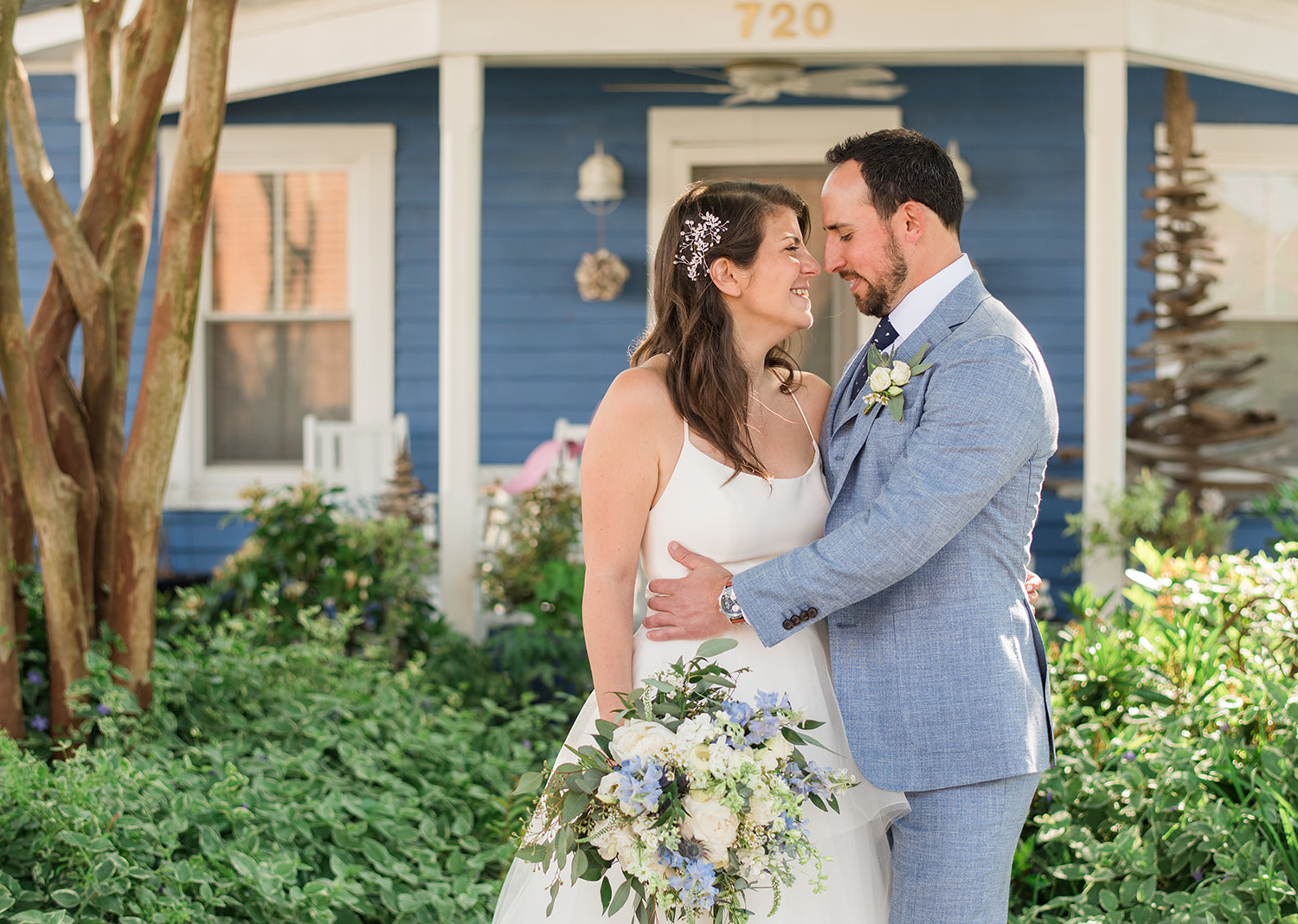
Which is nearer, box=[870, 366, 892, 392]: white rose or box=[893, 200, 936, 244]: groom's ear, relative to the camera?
box=[870, 366, 892, 392]: white rose

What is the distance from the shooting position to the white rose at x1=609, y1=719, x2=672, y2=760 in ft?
5.65

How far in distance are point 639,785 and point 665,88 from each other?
5.89 m

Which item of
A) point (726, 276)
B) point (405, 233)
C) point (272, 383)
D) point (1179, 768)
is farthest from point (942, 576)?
point (272, 383)

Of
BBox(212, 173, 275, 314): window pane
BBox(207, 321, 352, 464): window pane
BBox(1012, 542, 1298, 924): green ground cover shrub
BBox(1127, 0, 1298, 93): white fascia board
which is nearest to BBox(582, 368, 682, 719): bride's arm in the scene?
BBox(1012, 542, 1298, 924): green ground cover shrub

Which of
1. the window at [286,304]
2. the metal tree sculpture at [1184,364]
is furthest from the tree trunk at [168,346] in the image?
the metal tree sculpture at [1184,364]

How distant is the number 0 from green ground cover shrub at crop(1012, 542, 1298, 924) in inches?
121

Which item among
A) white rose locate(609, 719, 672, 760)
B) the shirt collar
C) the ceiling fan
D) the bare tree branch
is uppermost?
the ceiling fan

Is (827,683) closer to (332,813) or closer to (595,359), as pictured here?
(332,813)

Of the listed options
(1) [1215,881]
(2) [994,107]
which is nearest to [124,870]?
(1) [1215,881]

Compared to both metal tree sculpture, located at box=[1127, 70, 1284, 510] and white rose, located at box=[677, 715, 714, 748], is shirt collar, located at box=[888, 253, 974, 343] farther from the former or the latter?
metal tree sculpture, located at box=[1127, 70, 1284, 510]

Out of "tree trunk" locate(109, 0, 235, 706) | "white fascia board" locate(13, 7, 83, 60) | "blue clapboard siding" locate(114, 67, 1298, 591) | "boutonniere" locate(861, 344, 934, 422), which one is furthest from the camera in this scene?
"blue clapboard siding" locate(114, 67, 1298, 591)

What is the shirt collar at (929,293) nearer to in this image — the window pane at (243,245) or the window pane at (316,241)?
the window pane at (316,241)

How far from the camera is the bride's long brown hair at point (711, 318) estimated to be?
Answer: 220 cm

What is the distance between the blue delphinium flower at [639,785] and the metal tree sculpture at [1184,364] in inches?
217
